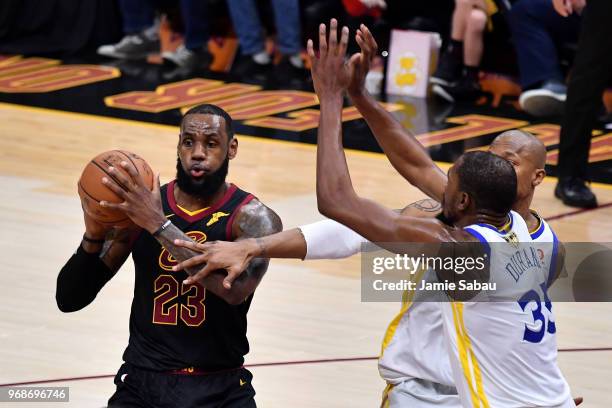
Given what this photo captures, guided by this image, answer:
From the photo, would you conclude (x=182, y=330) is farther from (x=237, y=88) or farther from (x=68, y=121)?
(x=237, y=88)

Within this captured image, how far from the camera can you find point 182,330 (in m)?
5.21

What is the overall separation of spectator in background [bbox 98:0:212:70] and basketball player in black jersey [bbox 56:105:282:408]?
987 centimetres

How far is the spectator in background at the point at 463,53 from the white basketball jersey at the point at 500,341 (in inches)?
348

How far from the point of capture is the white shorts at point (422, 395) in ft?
16.6

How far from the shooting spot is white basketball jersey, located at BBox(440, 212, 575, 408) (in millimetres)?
4453

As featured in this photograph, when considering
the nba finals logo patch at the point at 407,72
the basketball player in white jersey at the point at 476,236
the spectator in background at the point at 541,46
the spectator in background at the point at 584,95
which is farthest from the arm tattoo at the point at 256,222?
the nba finals logo patch at the point at 407,72

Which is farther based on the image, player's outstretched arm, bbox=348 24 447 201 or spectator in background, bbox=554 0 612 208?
spectator in background, bbox=554 0 612 208

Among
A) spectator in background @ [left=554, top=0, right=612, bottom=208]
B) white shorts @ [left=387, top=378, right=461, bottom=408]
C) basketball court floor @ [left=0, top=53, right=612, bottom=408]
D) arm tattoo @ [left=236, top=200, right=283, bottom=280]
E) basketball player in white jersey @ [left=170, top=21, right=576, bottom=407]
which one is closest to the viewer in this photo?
basketball player in white jersey @ [left=170, top=21, right=576, bottom=407]

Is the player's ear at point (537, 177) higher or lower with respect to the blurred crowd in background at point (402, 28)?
higher

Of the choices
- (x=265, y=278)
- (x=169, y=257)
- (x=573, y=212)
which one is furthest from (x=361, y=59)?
(x=573, y=212)

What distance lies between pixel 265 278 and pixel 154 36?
802 centimetres

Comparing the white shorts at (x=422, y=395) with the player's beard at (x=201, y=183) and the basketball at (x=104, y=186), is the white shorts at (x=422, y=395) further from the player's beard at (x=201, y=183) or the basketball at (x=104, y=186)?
the basketball at (x=104, y=186)

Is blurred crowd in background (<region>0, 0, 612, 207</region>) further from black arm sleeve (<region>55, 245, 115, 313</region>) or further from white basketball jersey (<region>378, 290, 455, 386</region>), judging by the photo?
black arm sleeve (<region>55, 245, 115, 313</region>)

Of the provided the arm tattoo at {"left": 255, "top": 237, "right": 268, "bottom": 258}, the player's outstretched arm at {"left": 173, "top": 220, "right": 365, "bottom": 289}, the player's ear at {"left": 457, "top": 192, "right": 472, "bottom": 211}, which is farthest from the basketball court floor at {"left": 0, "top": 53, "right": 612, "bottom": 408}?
the player's ear at {"left": 457, "top": 192, "right": 472, "bottom": 211}
